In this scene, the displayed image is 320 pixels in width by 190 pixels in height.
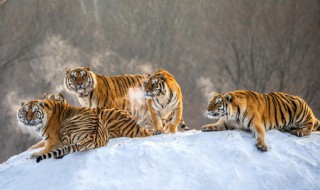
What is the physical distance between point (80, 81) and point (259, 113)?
2258 millimetres

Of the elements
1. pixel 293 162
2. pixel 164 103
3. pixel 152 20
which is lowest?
pixel 293 162

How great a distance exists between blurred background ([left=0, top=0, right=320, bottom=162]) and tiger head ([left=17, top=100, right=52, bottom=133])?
7228 mm

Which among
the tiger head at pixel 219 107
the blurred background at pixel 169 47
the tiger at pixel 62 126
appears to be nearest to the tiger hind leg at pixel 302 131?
the tiger head at pixel 219 107

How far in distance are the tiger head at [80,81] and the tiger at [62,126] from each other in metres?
0.88

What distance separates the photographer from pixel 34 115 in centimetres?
637

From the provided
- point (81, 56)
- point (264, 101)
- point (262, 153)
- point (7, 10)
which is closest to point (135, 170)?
point (262, 153)

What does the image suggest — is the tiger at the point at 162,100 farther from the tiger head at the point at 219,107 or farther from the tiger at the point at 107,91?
the tiger head at the point at 219,107

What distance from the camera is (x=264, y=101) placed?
6.70 m

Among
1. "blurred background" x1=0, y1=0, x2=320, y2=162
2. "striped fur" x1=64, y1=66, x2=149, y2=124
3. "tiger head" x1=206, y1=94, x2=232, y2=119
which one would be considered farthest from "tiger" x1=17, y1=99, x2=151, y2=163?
"blurred background" x1=0, y1=0, x2=320, y2=162

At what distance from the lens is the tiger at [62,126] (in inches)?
239

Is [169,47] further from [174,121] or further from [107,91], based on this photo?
[174,121]

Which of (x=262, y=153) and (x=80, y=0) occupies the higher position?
(x=80, y=0)

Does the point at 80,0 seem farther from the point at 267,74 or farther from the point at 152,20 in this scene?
the point at 267,74

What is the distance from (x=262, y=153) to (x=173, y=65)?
27.7 feet
